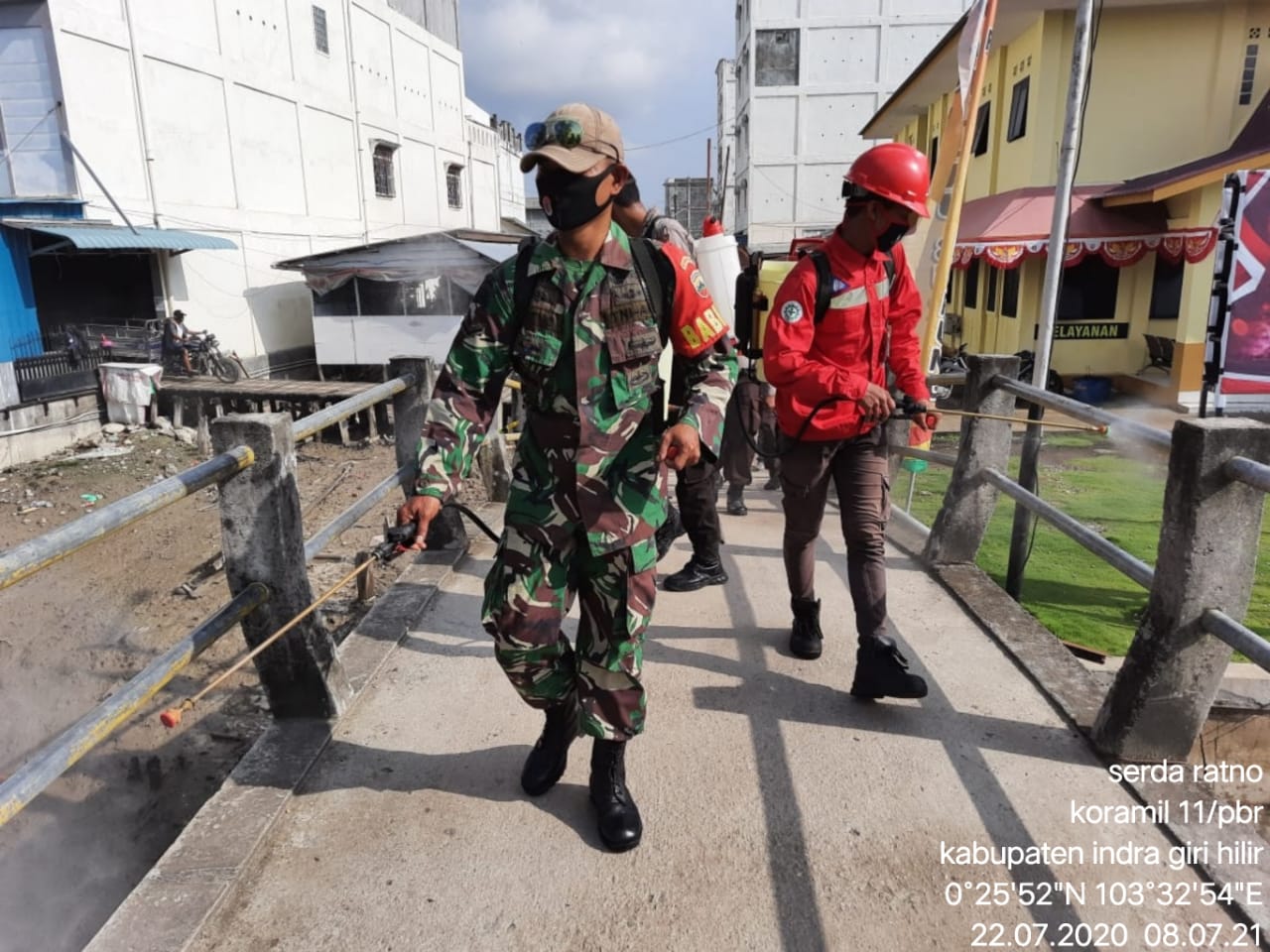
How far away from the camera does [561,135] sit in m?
2.10

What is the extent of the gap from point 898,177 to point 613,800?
2.08 m

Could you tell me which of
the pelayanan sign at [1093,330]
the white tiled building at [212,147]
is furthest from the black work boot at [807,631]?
the white tiled building at [212,147]

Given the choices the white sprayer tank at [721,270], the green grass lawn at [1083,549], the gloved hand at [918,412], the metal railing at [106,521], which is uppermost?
the white sprayer tank at [721,270]

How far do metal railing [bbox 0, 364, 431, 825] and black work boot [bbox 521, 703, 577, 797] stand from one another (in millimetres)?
962

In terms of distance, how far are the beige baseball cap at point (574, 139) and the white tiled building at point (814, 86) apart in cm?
3515

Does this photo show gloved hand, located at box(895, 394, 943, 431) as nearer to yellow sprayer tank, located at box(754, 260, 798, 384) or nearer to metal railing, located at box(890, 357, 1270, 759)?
metal railing, located at box(890, 357, 1270, 759)

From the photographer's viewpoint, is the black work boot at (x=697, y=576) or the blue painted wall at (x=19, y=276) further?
the blue painted wall at (x=19, y=276)

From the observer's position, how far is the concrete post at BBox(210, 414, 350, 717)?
8.48 ft

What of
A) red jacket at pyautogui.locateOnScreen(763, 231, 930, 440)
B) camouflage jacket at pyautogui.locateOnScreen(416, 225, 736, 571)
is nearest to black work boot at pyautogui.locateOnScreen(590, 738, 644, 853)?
camouflage jacket at pyautogui.locateOnScreen(416, 225, 736, 571)

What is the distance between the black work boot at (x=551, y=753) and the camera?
8.19 feet

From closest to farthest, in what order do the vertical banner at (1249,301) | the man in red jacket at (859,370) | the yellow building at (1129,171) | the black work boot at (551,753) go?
the black work boot at (551,753), the man in red jacket at (859,370), the vertical banner at (1249,301), the yellow building at (1129,171)

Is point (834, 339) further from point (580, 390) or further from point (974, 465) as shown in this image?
point (974, 465)

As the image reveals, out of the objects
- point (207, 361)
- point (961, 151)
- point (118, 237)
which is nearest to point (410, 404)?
point (961, 151)

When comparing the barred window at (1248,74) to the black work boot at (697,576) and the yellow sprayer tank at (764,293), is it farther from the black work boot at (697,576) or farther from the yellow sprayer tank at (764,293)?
the black work boot at (697,576)
